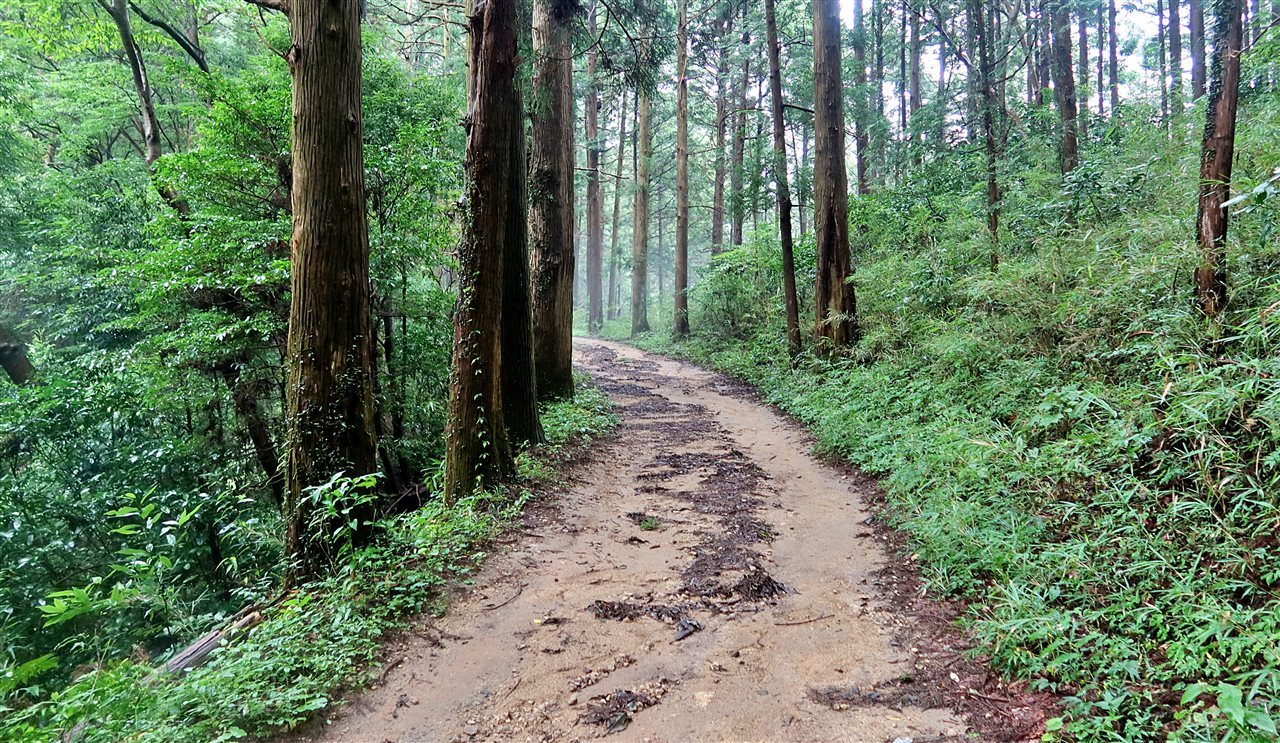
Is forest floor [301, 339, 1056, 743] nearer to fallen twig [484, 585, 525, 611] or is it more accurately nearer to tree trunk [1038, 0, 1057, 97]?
fallen twig [484, 585, 525, 611]

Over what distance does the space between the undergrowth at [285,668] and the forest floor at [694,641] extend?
0.18 metres

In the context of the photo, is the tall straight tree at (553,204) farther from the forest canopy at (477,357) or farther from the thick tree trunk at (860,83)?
the thick tree trunk at (860,83)

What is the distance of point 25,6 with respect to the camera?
33.3ft

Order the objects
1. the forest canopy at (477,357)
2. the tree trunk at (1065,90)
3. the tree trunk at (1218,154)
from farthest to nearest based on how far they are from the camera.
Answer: the tree trunk at (1065,90) < the tree trunk at (1218,154) < the forest canopy at (477,357)

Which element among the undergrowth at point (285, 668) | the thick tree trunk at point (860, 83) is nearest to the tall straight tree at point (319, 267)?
the undergrowth at point (285, 668)

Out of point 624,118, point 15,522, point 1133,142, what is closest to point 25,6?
point 15,522

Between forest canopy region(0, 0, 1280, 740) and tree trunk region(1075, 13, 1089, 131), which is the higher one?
tree trunk region(1075, 13, 1089, 131)

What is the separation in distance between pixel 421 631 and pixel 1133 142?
1305cm

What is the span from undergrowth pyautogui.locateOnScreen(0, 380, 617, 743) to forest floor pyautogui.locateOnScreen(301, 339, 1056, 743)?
0.18m

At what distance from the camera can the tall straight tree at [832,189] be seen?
35.9 feet

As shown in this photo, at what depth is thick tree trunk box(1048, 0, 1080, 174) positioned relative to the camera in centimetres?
1261

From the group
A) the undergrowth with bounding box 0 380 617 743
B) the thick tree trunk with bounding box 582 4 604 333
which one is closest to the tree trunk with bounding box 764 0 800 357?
the thick tree trunk with bounding box 582 4 604 333

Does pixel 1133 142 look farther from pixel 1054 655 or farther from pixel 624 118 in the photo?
pixel 624 118

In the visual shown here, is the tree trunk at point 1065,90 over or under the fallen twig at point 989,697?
over
